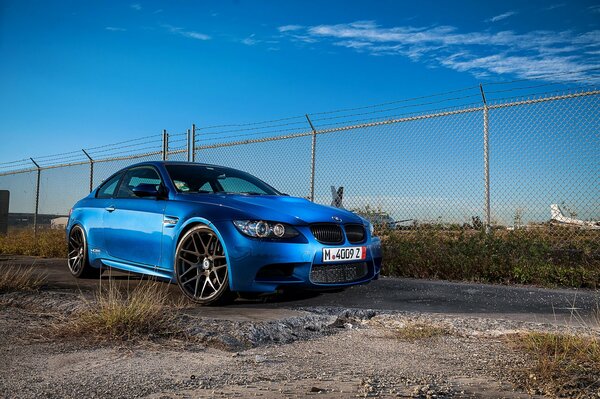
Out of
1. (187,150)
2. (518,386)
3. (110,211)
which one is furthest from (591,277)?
(187,150)

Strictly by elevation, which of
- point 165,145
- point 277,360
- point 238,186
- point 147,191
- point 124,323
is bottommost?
point 277,360

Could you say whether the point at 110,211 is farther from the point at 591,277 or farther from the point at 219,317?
the point at 591,277

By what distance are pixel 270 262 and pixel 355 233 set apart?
1.01 m

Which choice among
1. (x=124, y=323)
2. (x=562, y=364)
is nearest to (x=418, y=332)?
(x=562, y=364)

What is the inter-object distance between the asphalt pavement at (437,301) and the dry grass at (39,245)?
458cm

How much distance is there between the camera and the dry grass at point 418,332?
3828 mm

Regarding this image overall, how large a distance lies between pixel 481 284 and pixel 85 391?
5445 millimetres

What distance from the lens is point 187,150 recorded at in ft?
39.9

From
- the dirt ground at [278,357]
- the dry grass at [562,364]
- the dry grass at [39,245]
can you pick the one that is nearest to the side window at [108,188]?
the dirt ground at [278,357]

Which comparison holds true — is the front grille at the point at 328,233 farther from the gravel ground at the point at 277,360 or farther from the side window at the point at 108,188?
the side window at the point at 108,188

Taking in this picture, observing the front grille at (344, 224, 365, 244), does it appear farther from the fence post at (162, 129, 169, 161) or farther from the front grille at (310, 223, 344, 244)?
the fence post at (162, 129, 169, 161)

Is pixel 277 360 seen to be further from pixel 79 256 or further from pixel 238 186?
pixel 79 256

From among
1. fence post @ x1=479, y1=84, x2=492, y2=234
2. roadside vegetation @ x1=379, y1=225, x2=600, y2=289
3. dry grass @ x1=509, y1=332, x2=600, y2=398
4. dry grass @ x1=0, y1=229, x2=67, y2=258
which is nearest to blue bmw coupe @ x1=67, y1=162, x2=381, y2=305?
dry grass @ x1=509, y1=332, x2=600, y2=398

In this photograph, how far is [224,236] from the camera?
15.6ft
